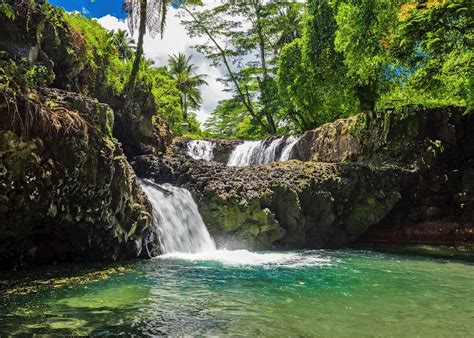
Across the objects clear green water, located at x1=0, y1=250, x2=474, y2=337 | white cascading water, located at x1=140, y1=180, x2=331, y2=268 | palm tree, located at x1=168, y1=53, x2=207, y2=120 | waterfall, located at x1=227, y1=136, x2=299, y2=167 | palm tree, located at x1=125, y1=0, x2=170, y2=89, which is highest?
palm tree, located at x1=168, y1=53, x2=207, y2=120

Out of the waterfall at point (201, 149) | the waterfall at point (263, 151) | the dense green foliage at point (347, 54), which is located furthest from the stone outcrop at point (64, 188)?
the waterfall at point (201, 149)

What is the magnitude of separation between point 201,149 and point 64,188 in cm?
1809

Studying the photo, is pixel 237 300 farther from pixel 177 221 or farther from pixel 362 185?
pixel 362 185

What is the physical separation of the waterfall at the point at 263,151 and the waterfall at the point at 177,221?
982 cm

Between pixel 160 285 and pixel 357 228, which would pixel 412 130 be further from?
pixel 160 285

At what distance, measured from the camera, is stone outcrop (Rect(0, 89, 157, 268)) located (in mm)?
7519

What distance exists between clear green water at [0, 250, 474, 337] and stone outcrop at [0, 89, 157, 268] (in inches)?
29.1

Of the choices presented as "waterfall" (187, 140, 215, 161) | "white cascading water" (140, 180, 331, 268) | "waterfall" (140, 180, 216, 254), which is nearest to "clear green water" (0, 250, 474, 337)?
"white cascading water" (140, 180, 331, 268)

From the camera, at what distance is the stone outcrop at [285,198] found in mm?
14352

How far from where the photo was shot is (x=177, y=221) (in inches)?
525

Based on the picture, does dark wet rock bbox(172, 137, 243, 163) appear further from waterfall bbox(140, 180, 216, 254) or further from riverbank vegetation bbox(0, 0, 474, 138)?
waterfall bbox(140, 180, 216, 254)

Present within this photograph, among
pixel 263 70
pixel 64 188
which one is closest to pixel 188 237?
pixel 64 188

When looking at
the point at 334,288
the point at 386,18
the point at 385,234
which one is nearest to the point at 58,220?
the point at 334,288

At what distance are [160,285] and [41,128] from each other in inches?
160
